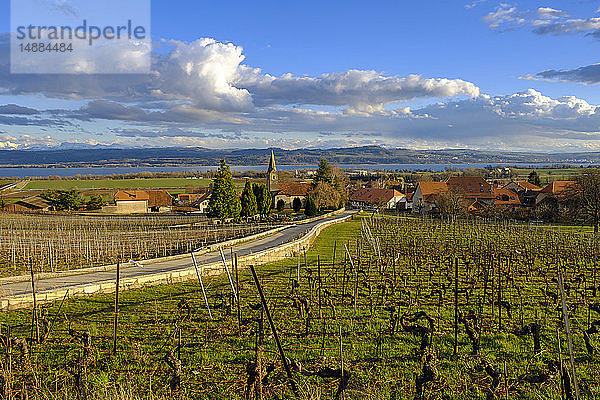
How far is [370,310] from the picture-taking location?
31.8 feet

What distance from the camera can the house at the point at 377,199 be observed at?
214 feet

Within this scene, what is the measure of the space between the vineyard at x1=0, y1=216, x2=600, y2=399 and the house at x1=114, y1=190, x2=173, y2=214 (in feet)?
157

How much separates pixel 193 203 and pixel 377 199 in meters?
28.1

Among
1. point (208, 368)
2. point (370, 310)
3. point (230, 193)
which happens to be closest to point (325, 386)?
point (208, 368)

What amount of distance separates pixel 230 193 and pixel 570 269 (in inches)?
1013

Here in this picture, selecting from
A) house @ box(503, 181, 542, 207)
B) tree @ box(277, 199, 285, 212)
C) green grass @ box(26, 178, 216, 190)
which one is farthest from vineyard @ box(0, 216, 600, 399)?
green grass @ box(26, 178, 216, 190)

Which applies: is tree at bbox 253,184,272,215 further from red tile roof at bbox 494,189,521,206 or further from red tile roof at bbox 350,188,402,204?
red tile roof at bbox 494,189,521,206

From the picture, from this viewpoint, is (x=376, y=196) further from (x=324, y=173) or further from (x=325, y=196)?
(x=325, y=196)

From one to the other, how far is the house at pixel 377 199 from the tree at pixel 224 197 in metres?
31.6

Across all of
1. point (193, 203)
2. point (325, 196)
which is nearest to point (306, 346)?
point (325, 196)

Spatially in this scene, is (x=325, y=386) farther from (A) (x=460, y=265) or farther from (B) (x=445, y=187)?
(B) (x=445, y=187)

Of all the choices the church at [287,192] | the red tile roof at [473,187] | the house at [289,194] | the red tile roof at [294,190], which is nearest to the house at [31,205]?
the church at [287,192]

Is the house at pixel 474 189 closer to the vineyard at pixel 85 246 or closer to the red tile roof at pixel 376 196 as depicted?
the red tile roof at pixel 376 196

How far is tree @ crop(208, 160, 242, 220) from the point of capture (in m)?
35.4
